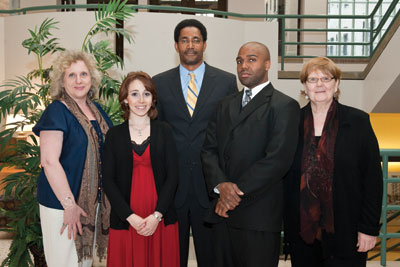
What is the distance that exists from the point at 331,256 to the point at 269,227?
0.39 m

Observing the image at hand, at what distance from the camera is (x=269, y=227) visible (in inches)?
98.0

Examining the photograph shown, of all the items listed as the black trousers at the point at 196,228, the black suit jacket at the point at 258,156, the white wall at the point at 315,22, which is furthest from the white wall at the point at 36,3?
the black suit jacket at the point at 258,156

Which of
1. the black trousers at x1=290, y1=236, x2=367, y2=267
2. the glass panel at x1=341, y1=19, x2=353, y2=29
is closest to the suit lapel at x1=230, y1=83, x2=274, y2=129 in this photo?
the black trousers at x1=290, y1=236, x2=367, y2=267

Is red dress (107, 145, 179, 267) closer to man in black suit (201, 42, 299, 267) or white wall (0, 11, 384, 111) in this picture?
man in black suit (201, 42, 299, 267)

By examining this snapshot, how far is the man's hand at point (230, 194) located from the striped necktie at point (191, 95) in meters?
0.69

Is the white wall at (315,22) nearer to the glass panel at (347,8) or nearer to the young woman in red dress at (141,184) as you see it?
the glass panel at (347,8)

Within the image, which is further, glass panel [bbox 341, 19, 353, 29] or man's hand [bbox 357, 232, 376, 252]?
glass panel [bbox 341, 19, 353, 29]

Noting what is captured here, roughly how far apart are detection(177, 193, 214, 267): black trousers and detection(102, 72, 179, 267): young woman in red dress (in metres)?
0.20

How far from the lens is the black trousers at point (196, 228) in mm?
2939

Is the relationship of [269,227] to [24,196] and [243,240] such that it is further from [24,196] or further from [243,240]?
[24,196]

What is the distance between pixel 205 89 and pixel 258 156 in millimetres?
716

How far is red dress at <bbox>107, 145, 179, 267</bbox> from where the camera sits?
2.67 meters

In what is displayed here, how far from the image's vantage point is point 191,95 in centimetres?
306

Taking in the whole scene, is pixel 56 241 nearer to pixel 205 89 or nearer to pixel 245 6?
pixel 205 89
